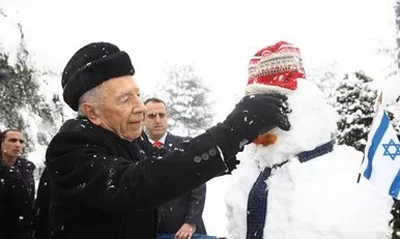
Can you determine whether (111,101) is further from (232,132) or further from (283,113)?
(283,113)

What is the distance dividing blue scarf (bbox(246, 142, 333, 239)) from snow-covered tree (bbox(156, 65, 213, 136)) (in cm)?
2583

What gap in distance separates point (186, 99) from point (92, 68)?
2665 centimetres

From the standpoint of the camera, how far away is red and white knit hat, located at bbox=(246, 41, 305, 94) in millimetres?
2471

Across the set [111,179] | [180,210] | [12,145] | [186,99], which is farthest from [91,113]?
[186,99]

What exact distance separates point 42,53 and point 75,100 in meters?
13.0

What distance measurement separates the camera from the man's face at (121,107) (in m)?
1.85

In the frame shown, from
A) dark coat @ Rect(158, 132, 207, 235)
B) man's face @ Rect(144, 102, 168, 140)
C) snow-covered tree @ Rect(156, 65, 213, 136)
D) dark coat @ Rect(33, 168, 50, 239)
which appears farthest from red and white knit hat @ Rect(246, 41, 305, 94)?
snow-covered tree @ Rect(156, 65, 213, 136)

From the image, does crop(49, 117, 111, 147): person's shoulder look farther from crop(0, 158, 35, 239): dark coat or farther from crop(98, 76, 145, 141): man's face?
crop(0, 158, 35, 239): dark coat

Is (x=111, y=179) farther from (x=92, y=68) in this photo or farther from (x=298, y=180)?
(x=298, y=180)

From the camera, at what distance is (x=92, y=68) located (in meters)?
1.85

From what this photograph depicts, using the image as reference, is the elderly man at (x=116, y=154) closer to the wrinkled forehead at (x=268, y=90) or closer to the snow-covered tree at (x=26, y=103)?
the wrinkled forehead at (x=268, y=90)

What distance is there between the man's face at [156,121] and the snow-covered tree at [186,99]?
23.5m

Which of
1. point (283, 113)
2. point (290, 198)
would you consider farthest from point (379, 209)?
point (283, 113)

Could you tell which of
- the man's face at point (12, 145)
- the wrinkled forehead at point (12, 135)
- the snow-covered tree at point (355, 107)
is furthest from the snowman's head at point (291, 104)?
the snow-covered tree at point (355, 107)
